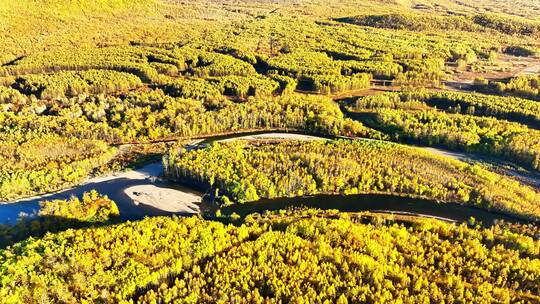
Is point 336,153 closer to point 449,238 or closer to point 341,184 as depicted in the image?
point 341,184

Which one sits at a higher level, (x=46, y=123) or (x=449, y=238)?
(x=46, y=123)

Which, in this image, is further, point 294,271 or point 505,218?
point 505,218

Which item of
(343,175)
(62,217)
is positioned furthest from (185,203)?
(343,175)

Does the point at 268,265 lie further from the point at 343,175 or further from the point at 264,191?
the point at 343,175

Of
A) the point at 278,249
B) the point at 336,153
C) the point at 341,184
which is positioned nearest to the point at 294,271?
the point at 278,249

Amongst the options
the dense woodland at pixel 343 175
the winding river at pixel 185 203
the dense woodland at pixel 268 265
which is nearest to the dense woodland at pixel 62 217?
the winding river at pixel 185 203

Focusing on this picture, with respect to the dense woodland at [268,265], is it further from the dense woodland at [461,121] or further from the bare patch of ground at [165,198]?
the dense woodland at [461,121]

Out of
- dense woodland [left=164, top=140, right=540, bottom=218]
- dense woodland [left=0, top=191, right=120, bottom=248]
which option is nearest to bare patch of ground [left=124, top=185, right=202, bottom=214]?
dense woodland [left=164, top=140, right=540, bottom=218]
